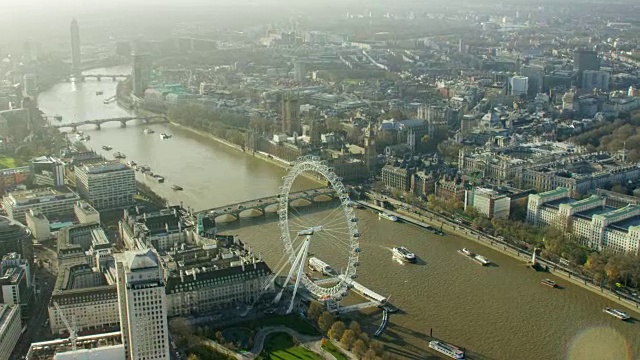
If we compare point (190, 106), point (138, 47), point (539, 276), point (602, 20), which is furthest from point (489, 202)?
point (602, 20)

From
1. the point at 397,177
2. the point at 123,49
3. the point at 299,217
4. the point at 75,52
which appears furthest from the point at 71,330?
the point at 123,49

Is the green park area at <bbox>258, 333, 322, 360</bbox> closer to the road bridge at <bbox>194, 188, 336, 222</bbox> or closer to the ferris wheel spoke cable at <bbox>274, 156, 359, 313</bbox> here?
the ferris wheel spoke cable at <bbox>274, 156, 359, 313</bbox>

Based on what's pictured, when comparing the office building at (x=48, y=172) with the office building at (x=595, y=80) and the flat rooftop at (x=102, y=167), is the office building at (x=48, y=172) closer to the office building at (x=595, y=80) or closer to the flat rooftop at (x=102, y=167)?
the flat rooftop at (x=102, y=167)

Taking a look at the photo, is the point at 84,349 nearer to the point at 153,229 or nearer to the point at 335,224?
the point at 153,229

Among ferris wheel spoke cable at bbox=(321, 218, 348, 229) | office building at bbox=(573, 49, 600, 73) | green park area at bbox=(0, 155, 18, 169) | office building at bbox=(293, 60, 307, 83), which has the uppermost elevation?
office building at bbox=(573, 49, 600, 73)

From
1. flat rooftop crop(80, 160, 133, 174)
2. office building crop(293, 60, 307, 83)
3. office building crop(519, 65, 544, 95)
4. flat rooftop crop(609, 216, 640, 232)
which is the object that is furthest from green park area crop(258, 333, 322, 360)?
office building crop(293, 60, 307, 83)
